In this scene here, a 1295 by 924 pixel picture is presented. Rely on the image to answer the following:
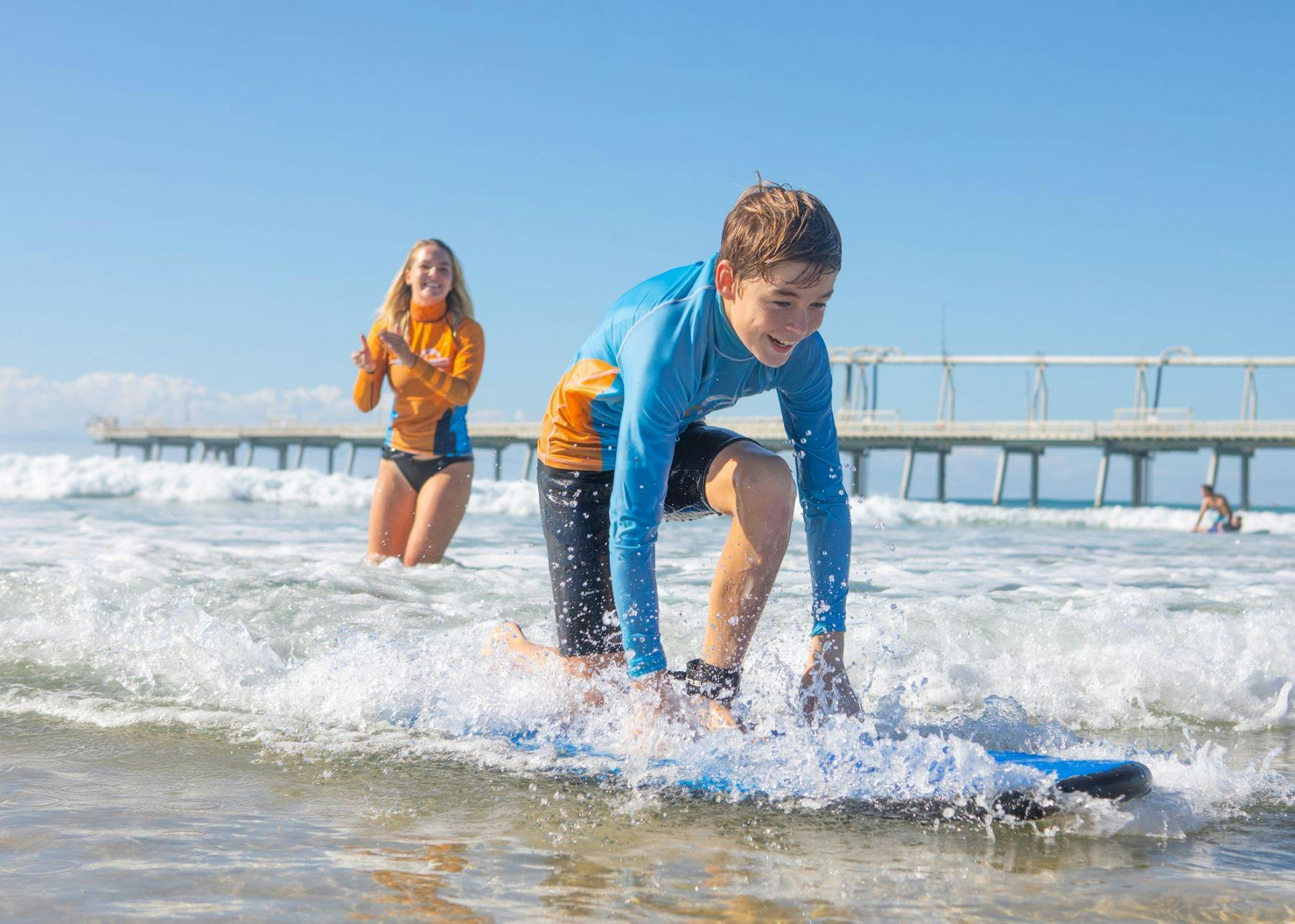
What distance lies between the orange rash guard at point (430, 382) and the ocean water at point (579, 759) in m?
0.81

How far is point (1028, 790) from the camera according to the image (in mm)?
2557

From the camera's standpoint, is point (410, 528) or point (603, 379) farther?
point (410, 528)

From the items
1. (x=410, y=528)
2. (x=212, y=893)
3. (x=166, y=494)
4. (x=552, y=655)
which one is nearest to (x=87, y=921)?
(x=212, y=893)

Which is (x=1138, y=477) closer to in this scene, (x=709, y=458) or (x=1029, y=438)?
(x=1029, y=438)

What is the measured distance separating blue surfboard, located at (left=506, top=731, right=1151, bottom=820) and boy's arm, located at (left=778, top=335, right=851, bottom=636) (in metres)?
0.56

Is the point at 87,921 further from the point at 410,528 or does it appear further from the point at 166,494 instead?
the point at 166,494

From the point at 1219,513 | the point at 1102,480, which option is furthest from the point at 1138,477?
the point at 1219,513

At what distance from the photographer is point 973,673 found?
Result: 4457mm

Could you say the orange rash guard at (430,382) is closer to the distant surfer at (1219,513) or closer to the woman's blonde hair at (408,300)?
the woman's blonde hair at (408,300)

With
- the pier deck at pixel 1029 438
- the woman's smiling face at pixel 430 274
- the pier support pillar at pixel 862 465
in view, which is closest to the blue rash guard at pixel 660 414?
the woman's smiling face at pixel 430 274

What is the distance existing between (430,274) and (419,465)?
1.08m

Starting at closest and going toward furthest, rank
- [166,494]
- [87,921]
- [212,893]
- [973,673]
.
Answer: [87,921] < [212,893] < [973,673] < [166,494]

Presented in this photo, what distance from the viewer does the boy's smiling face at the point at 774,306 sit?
262cm

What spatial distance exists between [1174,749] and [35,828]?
10.7 ft
